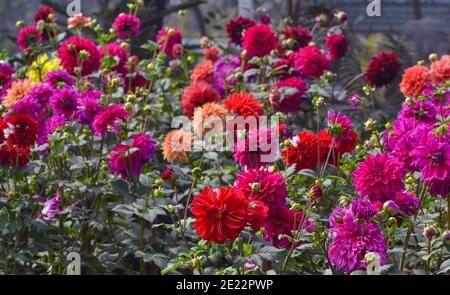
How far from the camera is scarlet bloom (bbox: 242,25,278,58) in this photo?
2820 mm

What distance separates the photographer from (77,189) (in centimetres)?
235

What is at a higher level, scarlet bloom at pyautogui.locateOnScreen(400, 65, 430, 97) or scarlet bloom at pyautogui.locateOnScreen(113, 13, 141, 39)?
scarlet bloom at pyautogui.locateOnScreen(113, 13, 141, 39)

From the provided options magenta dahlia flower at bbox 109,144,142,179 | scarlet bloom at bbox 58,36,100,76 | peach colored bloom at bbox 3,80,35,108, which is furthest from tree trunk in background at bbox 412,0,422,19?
magenta dahlia flower at bbox 109,144,142,179

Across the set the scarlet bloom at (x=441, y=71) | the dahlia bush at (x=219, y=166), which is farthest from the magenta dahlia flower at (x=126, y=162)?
the scarlet bloom at (x=441, y=71)

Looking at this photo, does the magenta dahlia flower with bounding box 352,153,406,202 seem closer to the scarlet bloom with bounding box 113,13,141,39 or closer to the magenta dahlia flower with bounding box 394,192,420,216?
the magenta dahlia flower with bounding box 394,192,420,216

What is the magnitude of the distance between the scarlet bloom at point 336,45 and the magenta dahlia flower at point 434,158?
1412 mm

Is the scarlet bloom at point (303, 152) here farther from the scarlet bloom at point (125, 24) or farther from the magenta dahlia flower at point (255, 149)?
the scarlet bloom at point (125, 24)

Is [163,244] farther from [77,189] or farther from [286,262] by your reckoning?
[286,262]

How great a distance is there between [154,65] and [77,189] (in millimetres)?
597

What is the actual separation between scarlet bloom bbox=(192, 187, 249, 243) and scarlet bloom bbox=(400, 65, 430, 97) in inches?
43.5

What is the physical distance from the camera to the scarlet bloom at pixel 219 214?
154 centimetres

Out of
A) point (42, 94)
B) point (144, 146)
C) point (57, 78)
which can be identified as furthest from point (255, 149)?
point (57, 78)

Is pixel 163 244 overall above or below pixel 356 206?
below
